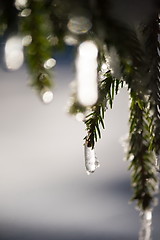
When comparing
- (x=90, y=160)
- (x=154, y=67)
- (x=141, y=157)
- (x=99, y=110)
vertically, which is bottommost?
(x=90, y=160)

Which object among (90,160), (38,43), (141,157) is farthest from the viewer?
(90,160)

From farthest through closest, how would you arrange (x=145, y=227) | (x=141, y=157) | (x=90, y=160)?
(x=90, y=160), (x=145, y=227), (x=141, y=157)

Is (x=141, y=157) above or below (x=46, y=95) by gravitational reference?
below

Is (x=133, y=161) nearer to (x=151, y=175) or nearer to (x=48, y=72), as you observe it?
(x=151, y=175)

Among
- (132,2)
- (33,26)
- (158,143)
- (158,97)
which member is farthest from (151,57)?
(132,2)

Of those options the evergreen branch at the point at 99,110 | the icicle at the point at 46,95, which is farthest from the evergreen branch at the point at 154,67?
the icicle at the point at 46,95

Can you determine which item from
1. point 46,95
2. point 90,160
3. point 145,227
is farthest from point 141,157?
point 90,160

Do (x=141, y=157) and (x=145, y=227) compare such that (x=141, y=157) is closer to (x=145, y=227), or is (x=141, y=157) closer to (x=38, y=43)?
(x=145, y=227)

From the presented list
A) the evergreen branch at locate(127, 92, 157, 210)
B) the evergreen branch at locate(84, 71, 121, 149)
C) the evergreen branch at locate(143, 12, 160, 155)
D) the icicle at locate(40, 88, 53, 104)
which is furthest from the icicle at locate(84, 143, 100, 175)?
the icicle at locate(40, 88, 53, 104)

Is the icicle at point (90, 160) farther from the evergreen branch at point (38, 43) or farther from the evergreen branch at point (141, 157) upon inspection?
the evergreen branch at point (38, 43)
